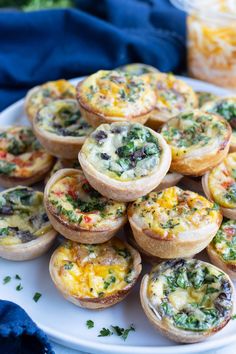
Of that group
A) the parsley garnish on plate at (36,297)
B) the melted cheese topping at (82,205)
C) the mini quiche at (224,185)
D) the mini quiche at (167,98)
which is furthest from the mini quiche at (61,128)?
the parsley garnish on plate at (36,297)

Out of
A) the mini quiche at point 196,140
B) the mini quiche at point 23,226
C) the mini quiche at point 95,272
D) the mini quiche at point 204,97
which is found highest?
the mini quiche at point 196,140

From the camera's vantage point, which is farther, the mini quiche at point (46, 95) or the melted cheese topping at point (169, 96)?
the mini quiche at point (46, 95)

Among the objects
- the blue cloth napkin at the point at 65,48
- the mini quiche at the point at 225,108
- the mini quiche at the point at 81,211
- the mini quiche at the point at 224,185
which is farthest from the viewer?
the blue cloth napkin at the point at 65,48

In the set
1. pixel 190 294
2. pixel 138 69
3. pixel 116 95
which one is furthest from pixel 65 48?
pixel 190 294

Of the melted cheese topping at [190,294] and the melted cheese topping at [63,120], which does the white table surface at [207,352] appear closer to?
the melted cheese topping at [190,294]

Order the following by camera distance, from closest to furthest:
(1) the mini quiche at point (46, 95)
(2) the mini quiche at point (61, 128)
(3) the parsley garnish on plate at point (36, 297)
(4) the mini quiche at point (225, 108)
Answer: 1. (3) the parsley garnish on plate at point (36, 297)
2. (2) the mini quiche at point (61, 128)
3. (4) the mini quiche at point (225, 108)
4. (1) the mini quiche at point (46, 95)

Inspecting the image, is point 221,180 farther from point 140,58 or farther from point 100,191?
point 140,58

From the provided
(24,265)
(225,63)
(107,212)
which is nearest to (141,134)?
(107,212)
